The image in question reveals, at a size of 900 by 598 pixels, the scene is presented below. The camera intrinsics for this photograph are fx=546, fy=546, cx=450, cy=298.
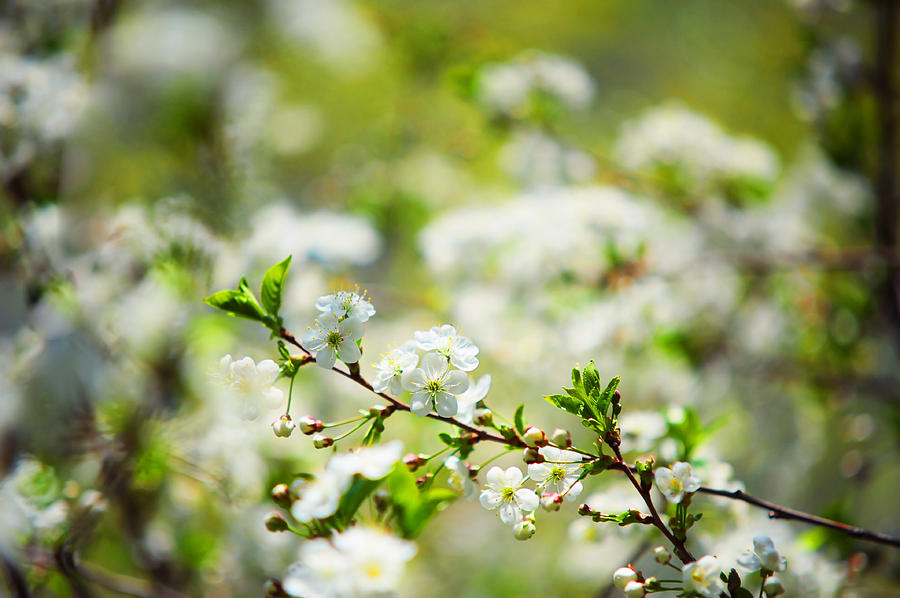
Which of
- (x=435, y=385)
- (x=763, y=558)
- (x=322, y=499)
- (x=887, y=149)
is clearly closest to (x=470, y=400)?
(x=435, y=385)

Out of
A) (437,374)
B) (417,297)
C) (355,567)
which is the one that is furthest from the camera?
(417,297)

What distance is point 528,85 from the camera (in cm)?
112

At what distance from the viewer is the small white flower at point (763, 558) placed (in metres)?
0.41

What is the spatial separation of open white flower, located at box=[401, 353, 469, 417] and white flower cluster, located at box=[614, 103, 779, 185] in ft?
3.09

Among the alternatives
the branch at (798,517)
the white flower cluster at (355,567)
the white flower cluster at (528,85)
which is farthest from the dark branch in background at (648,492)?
the white flower cluster at (528,85)

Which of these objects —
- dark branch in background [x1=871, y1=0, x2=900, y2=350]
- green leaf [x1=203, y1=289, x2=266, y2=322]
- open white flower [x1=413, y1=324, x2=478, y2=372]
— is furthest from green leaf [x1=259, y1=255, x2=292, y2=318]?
dark branch in background [x1=871, y1=0, x2=900, y2=350]

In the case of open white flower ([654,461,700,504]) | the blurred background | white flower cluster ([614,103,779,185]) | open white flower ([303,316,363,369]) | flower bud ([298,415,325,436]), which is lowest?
flower bud ([298,415,325,436])

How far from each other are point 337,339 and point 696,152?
100 cm

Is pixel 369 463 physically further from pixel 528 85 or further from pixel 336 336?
pixel 528 85

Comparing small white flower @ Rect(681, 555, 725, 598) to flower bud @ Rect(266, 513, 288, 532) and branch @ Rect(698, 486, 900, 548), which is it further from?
flower bud @ Rect(266, 513, 288, 532)

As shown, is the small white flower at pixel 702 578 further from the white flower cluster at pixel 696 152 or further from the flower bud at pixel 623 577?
the white flower cluster at pixel 696 152

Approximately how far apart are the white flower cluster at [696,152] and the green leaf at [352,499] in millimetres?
1030

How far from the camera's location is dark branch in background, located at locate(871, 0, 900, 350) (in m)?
1.08

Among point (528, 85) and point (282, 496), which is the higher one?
point (528, 85)
